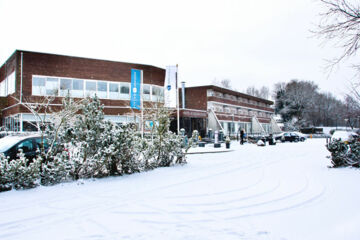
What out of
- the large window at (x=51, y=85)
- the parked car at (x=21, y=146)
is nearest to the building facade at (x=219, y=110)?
the large window at (x=51, y=85)

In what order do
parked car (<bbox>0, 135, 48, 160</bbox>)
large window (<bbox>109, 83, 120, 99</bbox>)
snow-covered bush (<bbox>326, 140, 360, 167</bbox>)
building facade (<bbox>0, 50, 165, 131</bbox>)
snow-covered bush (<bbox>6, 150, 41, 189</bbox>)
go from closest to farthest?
snow-covered bush (<bbox>6, 150, 41, 189</bbox>) < parked car (<bbox>0, 135, 48, 160</bbox>) < snow-covered bush (<bbox>326, 140, 360, 167</bbox>) < building facade (<bbox>0, 50, 165, 131</bbox>) < large window (<bbox>109, 83, 120, 99</bbox>)

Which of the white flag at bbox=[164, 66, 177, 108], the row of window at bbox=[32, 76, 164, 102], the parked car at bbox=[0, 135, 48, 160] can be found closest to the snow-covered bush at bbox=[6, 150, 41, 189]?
the parked car at bbox=[0, 135, 48, 160]

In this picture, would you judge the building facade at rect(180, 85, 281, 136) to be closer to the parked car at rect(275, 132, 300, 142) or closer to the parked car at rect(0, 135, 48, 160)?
the parked car at rect(275, 132, 300, 142)

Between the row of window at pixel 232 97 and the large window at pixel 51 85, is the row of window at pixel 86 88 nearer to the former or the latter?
the large window at pixel 51 85

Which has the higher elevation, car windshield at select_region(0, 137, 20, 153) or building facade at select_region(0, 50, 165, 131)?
building facade at select_region(0, 50, 165, 131)

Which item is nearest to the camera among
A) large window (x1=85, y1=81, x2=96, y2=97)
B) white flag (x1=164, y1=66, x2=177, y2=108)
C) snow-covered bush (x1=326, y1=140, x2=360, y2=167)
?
snow-covered bush (x1=326, y1=140, x2=360, y2=167)

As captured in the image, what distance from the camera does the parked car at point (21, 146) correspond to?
9297 millimetres

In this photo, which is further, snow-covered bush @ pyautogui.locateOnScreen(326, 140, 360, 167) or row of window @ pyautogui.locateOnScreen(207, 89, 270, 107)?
row of window @ pyautogui.locateOnScreen(207, 89, 270, 107)

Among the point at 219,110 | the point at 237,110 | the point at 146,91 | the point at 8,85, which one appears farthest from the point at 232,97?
the point at 8,85

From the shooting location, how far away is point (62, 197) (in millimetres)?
6941

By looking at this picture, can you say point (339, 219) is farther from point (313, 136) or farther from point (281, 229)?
point (313, 136)

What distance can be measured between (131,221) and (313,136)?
2292 inches

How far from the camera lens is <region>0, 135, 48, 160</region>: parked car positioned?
930 cm

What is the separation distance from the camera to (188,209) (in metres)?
5.90
